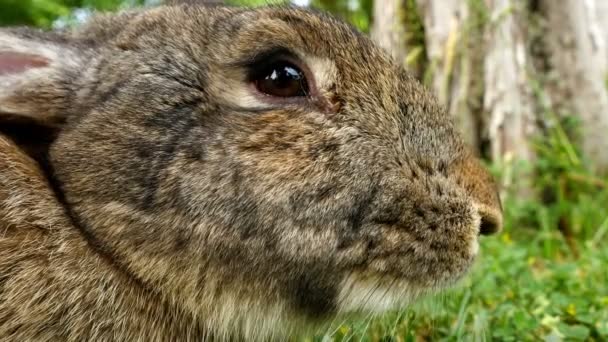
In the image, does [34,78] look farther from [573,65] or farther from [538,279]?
[573,65]

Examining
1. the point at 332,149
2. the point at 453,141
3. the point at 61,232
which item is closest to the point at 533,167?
the point at 453,141

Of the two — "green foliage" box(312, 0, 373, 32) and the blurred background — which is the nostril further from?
"green foliage" box(312, 0, 373, 32)

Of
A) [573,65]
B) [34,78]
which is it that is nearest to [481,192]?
[34,78]

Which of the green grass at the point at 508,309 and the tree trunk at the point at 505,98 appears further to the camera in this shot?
the tree trunk at the point at 505,98

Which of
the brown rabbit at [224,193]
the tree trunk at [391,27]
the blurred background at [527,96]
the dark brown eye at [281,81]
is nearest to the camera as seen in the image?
the brown rabbit at [224,193]

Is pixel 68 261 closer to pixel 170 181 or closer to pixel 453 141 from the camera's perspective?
pixel 170 181

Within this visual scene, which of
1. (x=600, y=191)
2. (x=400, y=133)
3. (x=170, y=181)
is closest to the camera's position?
(x=170, y=181)

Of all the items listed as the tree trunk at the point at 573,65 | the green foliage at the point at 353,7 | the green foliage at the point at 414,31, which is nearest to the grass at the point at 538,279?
the tree trunk at the point at 573,65

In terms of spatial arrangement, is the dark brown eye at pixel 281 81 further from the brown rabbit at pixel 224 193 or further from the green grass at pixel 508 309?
the green grass at pixel 508 309
